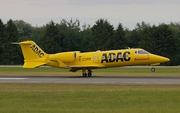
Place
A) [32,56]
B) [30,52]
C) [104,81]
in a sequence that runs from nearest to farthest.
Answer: [104,81] → [32,56] → [30,52]

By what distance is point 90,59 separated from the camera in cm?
Result: 4350

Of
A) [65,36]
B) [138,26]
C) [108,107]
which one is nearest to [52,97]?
[108,107]

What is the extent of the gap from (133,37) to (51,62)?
54374mm

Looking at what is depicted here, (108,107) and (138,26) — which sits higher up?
(138,26)

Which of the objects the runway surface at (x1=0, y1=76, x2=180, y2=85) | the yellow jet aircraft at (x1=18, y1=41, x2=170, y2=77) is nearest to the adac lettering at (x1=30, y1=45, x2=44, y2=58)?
the yellow jet aircraft at (x1=18, y1=41, x2=170, y2=77)

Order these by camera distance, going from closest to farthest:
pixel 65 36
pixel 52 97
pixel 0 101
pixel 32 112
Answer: pixel 32 112 < pixel 0 101 < pixel 52 97 < pixel 65 36

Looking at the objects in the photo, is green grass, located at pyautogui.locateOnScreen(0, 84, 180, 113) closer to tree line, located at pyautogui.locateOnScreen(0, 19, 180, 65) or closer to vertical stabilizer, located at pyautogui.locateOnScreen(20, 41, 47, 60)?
vertical stabilizer, located at pyautogui.locateOnScreen(20, 41, 47, 60)

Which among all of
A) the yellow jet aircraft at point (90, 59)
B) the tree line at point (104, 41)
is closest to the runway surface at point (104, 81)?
→ the yellow jet aircraft at point (90, 59)

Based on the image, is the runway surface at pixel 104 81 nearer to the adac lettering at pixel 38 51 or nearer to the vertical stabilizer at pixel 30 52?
the vertical stabilizer at pixel 30 52

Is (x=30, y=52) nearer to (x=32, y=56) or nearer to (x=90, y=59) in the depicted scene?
(x=32, y=56)

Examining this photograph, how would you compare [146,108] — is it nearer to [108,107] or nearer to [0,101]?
[108,107]

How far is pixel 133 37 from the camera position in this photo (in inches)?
3824

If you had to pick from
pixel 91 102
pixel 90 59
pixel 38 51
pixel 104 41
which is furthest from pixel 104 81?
pixel 104 41

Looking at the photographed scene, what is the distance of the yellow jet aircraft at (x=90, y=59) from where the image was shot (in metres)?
42.8
